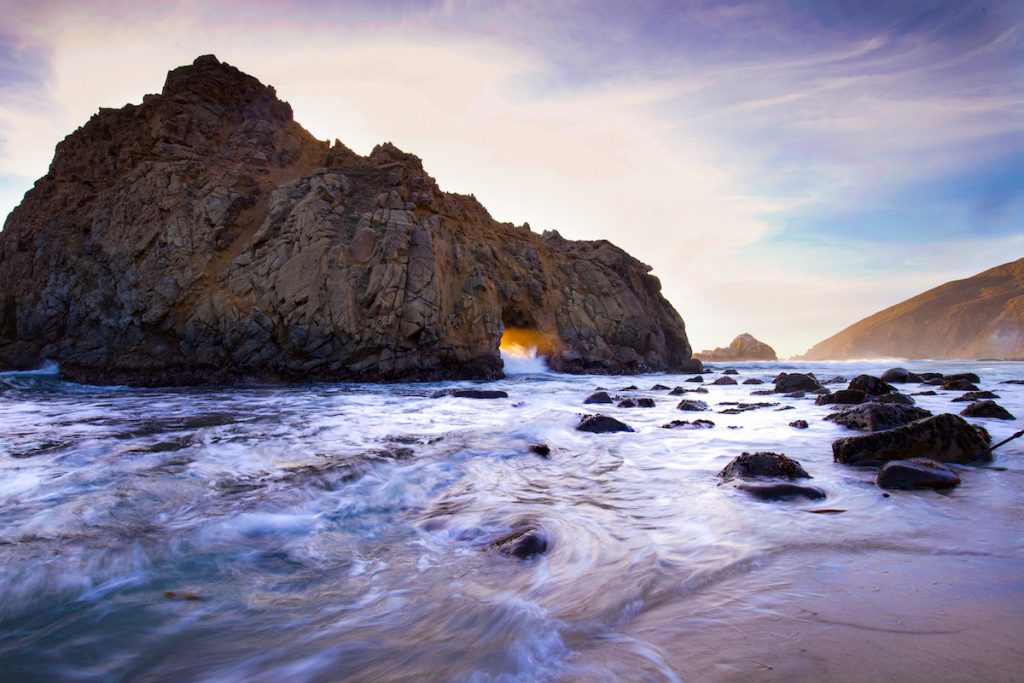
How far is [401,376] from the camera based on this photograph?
19.4 metres

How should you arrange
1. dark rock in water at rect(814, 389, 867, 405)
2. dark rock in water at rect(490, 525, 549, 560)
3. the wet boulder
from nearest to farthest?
dark rock in water at rect(490, 525, 549, 560) → dark rock in water at rect(814, 389, 867, 405) → the wet boulder

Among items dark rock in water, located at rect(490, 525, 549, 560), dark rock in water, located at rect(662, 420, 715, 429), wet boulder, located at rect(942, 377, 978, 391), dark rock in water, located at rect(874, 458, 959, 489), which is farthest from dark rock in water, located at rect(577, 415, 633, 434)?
wet boulder, located at rect(942, 377, 978, 391)

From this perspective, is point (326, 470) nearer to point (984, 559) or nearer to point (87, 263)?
point (984, 559)

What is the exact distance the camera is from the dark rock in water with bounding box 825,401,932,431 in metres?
7.05

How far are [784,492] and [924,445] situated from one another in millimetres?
2469

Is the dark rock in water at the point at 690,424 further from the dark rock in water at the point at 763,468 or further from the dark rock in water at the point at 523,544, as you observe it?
the dark rock in water at the point at 523,544

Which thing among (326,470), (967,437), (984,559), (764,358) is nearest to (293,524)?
(326,470)

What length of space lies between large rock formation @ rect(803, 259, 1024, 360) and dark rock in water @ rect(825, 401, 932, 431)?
13847 cm

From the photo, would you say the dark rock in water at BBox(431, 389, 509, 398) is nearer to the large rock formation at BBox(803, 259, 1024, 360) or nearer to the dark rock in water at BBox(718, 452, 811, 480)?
the dark rock in water at BBox(718, 452, 811, 480)

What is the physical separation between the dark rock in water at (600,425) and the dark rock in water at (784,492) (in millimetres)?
4004

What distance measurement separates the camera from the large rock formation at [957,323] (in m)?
113

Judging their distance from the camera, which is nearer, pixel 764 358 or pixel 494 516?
pixel 494 516

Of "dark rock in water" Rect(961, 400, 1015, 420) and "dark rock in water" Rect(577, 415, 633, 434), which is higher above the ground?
"dark rock in water" Rect(961, 400, 1015, 420)

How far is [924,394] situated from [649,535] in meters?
14.3
